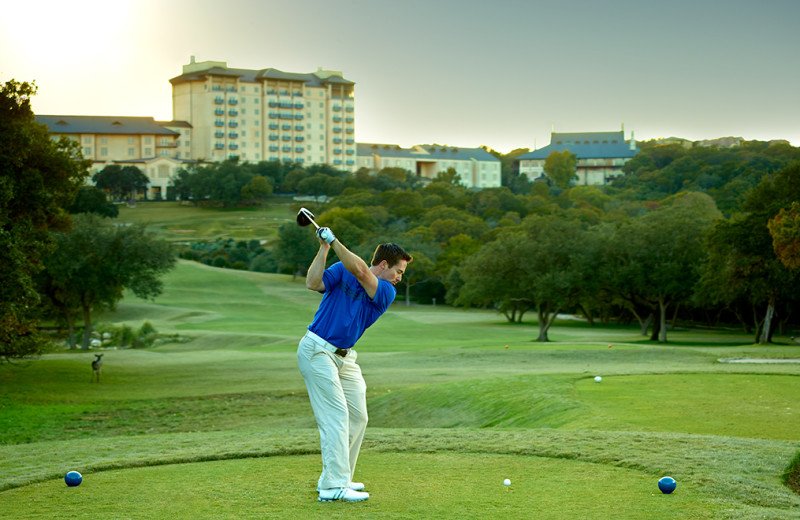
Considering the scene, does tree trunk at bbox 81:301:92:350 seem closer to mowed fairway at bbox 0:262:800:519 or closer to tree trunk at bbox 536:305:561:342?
mowed fairway at bbox 0:262:800:519

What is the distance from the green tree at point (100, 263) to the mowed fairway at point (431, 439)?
13.2 m

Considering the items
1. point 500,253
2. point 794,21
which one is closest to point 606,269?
point 500,253

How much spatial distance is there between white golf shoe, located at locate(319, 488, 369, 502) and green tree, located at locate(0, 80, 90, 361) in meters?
21.9

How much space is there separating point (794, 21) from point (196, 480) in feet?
193

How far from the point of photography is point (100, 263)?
5028 centimetres

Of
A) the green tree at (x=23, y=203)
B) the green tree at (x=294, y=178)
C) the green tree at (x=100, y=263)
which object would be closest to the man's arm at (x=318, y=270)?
the green tree at (x=23, y=203)

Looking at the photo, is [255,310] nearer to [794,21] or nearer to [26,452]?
[794,21]

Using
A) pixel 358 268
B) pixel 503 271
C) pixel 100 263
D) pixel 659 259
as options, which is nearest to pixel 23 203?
pixel 100 263

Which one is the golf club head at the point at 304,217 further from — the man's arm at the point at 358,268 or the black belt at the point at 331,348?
the black belt at the point at 331,348

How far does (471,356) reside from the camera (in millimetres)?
38156

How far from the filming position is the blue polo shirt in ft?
29.2

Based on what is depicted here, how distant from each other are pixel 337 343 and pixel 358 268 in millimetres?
930

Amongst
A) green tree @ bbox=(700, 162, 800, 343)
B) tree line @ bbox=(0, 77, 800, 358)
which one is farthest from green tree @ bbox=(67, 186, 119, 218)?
green tree @ bbox=(700, 162, 800, 343)

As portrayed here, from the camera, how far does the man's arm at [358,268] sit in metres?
8.45
